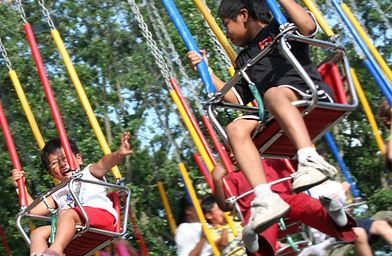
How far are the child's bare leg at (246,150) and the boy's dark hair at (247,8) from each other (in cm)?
60

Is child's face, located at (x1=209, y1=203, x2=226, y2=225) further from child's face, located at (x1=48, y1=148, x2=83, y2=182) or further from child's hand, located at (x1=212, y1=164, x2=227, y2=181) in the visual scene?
child's face, located at (x1=48, y1=148, x2=83, y2=182)

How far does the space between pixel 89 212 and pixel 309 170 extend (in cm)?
162

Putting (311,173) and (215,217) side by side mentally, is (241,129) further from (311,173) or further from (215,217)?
(215,217)

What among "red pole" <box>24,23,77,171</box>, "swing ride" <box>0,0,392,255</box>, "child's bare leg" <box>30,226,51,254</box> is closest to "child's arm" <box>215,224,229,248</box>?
"swing ride" <box>0,0,392,255</box>

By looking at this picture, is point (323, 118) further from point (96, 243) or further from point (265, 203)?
point (96, 243)

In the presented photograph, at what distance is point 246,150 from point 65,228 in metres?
1.31

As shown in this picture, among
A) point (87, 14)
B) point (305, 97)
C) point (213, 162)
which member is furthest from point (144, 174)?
point (305, 97)

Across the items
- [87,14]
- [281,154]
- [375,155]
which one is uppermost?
[87,14]

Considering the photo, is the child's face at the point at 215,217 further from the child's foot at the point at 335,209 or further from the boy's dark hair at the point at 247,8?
the boy's dark hair at the point at 247,8

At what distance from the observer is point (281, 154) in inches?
157

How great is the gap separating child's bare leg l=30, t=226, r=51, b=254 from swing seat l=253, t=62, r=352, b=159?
1525mm

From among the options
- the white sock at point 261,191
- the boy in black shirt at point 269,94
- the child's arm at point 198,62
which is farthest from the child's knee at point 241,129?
the child's arm at point 198,62

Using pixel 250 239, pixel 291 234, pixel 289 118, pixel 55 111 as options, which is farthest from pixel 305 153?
pixel 55 111

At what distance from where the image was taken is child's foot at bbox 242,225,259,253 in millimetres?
3571
